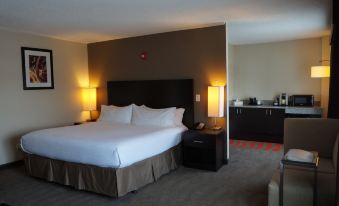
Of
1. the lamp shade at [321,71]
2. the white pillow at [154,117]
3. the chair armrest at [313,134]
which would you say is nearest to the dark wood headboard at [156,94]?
the white pillow at [154,117]

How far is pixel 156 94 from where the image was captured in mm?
5055

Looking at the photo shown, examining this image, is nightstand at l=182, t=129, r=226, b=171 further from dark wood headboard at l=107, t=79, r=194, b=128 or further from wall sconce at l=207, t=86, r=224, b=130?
dark wood headboard at l=107, t=79, r=194, b=128

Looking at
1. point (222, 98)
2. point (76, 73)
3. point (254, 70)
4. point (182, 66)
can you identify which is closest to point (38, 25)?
point (76, 73)

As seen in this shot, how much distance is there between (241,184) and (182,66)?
227cm

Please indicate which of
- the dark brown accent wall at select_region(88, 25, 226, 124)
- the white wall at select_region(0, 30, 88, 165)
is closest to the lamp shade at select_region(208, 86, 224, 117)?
the dark brown accent wall at select_region(88, 25, 226, 124)

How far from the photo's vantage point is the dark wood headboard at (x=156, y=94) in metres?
4.76

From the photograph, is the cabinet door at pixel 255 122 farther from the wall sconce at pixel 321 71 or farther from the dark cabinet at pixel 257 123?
the wall sconce at pixel 321 71

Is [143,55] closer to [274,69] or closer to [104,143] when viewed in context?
[104,143]

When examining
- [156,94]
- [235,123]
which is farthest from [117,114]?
[235,123]

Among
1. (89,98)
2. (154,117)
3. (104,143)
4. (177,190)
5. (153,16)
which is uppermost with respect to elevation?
(153,16)

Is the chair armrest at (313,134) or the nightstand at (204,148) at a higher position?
the chair armrest at (313,134)

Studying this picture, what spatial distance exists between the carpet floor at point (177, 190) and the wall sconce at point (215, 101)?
3.00 ft

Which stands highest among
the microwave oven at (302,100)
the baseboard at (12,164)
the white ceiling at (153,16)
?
the white ceiling at (153,16)

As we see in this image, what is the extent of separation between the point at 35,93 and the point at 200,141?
3175 mm
